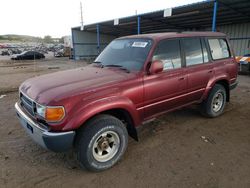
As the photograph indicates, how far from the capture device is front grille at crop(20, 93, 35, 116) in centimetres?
268

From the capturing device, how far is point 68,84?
8.96ft

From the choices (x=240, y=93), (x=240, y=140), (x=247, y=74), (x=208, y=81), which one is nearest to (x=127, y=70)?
(x=208, y=81)

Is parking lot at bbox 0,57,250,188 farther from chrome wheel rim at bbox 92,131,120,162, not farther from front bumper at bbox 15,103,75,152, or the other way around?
front bumper at bbox 15,103,75,152

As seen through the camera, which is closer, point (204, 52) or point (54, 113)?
point (54, 113)

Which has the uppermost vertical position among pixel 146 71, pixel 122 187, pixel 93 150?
pixel 146 71

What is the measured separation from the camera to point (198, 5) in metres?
11.8

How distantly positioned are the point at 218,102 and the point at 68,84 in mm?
3662

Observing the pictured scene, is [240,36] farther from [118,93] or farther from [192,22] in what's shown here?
[118,93]

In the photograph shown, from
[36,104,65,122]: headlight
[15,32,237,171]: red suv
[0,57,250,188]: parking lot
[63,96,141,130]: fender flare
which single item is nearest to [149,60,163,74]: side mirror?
[15,32,237,171]: red suv

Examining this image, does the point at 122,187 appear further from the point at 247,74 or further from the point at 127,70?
the point at 247,74

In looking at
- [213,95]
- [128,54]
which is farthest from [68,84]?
[213,95]

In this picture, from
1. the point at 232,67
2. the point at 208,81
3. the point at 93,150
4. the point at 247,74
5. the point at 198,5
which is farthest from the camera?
the point at 198,5

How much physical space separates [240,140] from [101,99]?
2763mm

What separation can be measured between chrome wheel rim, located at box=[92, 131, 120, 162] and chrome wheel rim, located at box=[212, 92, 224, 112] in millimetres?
2806
